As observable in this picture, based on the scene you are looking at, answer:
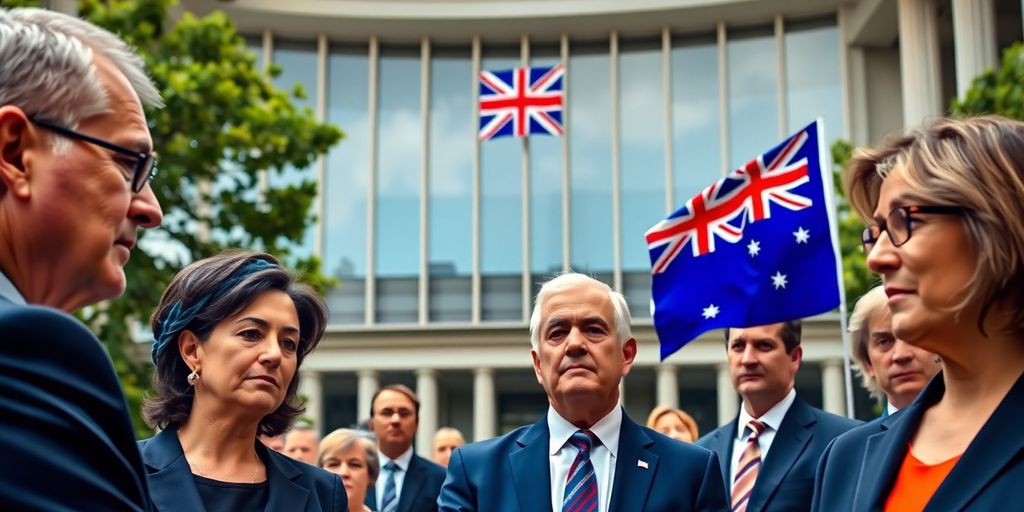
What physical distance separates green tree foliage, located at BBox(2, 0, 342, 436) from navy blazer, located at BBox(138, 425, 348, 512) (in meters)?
11.5

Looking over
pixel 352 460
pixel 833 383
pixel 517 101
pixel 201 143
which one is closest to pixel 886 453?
pixel 352 460

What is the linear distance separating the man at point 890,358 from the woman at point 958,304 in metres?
2.88

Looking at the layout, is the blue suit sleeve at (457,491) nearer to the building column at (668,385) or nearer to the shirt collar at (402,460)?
the shirt collar at (402,460)

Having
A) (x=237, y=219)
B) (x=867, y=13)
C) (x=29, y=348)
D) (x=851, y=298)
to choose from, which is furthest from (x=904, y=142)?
(x=867, y=13)

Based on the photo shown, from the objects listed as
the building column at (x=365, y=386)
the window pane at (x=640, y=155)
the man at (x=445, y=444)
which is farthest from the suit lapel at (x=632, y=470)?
the window pane at (x=640, y=155)

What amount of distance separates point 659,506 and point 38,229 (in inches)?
128

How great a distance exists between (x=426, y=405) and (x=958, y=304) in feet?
116

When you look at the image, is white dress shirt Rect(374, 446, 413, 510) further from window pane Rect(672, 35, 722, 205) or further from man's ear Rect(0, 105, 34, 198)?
window pane Rect(672, 35, 722, 205)

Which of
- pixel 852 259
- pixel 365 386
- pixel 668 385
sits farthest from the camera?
pixel 365 386

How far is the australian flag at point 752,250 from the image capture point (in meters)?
7.88

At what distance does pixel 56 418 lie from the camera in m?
1.91

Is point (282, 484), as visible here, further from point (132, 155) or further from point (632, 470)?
point (132, 155)

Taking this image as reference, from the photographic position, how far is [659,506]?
195 inches

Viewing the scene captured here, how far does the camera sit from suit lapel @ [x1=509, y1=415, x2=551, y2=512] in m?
5.04
